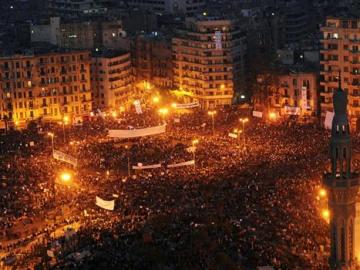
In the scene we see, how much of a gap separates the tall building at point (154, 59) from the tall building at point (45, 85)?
12.4m

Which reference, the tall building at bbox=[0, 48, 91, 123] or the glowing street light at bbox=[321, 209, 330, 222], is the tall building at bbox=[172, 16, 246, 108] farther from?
the glowing street light at bbox=[321, 209, 330, 222]

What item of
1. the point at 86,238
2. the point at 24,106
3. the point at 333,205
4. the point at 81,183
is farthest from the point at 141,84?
the point at 333,205

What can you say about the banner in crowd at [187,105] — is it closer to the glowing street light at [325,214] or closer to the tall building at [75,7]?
the glowing street light at [325,214]

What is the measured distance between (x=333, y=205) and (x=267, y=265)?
648 inches

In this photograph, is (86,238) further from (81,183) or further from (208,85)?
(208,85)

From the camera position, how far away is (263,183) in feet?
246

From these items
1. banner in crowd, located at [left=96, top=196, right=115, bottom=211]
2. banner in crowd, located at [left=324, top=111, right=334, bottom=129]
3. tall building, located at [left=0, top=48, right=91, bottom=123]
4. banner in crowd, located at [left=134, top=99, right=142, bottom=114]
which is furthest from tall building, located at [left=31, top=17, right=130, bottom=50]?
banner in crowd, located at [left=96, top=196, right=115, bottom=211]

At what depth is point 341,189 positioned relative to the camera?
4134 cm

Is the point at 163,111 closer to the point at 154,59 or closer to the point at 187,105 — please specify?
the point at 187,105

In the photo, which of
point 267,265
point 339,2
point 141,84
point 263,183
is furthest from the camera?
point 339,2

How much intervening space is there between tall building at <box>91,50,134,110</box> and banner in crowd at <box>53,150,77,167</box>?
80.8 feet

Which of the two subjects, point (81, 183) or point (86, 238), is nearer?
point (86, 238)

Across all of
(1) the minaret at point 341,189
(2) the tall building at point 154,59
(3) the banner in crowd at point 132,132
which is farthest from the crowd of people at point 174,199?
(2) the tall building at point 154,59

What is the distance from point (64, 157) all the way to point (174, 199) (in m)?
17.7
